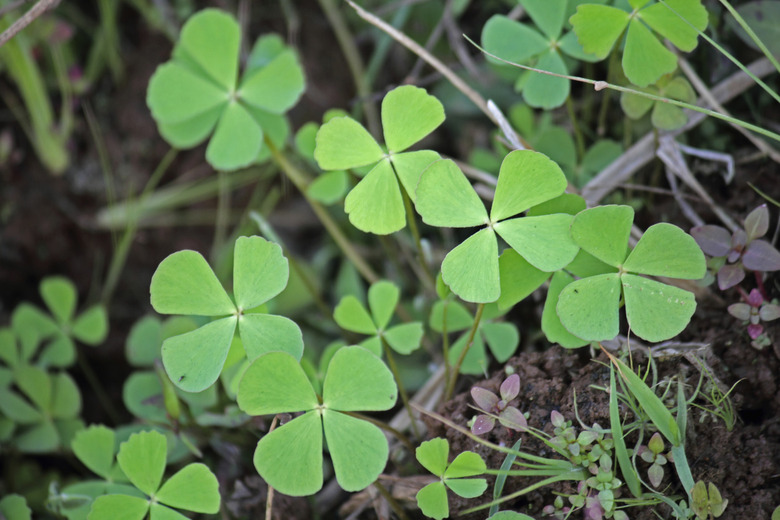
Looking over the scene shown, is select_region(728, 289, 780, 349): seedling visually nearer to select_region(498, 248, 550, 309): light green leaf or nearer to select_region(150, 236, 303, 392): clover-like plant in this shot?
select_region(498, 248, 550, 309): light green leaf

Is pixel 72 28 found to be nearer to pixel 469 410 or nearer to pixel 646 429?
pixel 469 410

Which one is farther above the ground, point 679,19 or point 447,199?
point 679,19

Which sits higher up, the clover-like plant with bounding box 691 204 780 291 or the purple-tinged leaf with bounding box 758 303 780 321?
the clover-like plant with bounding box 691 204 780 291

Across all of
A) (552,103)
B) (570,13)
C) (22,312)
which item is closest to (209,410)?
(22,312)

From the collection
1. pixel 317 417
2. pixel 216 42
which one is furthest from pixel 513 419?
pixel 216 42

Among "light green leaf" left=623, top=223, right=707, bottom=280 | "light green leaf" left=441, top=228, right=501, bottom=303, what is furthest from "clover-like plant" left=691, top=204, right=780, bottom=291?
"light green leaf" left=441, top=228, right=501, bottom=303

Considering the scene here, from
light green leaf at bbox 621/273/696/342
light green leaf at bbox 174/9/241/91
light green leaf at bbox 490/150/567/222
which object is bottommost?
light green leaf at bbox 621/273/696/342

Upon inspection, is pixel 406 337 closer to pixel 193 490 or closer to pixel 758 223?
pixel 193 490

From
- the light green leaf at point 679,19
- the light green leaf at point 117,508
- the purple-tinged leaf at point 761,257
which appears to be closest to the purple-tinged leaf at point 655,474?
the purple-tinged leaf at point 761,257
